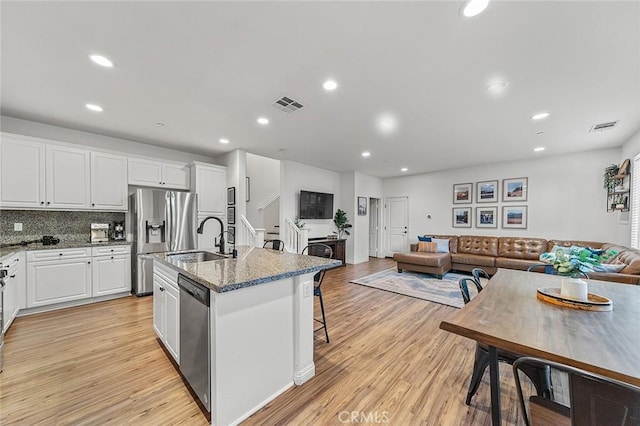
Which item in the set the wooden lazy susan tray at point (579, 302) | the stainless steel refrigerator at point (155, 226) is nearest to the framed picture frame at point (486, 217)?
the wooden lazy susan tray at point (579, 302)

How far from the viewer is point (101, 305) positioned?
11.9ft

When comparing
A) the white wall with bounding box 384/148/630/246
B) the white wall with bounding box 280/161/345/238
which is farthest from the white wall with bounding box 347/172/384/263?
the white wall with bounding box 384/148/630/246

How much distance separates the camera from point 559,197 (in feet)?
18.0

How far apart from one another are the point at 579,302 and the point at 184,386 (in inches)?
111

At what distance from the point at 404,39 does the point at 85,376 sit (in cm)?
374

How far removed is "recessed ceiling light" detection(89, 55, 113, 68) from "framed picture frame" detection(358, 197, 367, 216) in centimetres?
609

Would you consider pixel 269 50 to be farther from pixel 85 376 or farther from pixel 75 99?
pixel 85 376

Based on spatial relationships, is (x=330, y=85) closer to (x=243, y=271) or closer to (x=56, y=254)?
(x=243, y=271)

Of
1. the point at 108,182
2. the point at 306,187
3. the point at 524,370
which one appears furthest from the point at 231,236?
the point at 524,370

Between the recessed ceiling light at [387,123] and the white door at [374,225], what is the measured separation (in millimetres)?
4675

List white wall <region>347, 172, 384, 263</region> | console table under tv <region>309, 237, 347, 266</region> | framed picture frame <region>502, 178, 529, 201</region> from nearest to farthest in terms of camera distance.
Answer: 1. framed picture frame <region>502, 178, 529, 201</region>
2. console table under tv <region>309, 237, 347, 266</region>
3. white wall <region>347, 172, 384, 263</region>

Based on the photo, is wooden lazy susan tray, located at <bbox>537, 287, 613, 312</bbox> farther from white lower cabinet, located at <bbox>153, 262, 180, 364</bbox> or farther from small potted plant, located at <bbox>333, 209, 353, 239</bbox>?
small potted plant, located at <bbox>333, 209, 353, 239</bbox>

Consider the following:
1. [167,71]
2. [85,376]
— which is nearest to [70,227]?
[85,376]

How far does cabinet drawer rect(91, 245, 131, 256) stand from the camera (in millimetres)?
3682
